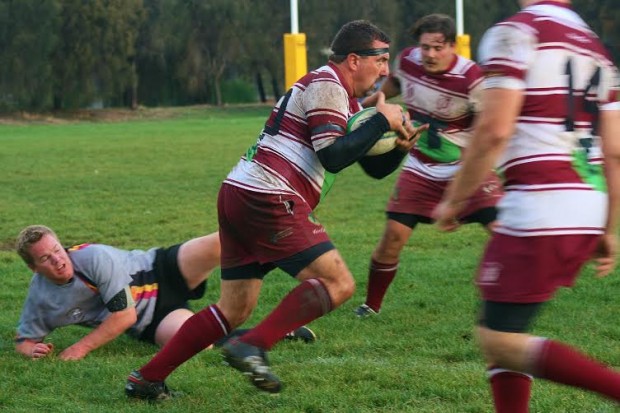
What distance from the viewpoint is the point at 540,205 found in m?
3.61

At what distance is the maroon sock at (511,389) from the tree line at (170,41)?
154 ft

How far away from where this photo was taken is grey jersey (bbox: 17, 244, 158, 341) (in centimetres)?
598

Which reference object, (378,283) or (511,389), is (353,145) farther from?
(378,283)

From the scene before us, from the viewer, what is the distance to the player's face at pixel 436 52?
686cm

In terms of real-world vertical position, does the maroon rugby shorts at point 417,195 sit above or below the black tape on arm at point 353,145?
below

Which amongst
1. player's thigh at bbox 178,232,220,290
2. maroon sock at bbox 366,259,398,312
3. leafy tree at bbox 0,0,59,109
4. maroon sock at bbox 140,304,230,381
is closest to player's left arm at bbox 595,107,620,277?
maroon sock at bbox 140,304,230,381

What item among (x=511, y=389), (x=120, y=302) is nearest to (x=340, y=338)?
(x=120, y=302)

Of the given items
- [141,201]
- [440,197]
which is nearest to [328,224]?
[141,201]

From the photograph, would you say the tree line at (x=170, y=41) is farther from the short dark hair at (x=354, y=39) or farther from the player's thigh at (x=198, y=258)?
the short dark hair at (x=354, y=39)

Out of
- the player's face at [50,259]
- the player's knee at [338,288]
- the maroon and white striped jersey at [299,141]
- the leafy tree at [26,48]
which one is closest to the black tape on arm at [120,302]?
the player's face at [50,259]

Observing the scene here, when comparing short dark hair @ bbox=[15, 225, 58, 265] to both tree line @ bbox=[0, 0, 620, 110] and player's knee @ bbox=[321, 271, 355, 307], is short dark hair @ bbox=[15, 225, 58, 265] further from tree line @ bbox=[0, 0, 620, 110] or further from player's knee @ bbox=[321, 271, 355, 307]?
tree line @ bbox=[0, 0, 620, 110]

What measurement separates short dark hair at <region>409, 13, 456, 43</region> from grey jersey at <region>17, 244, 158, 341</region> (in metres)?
2.39

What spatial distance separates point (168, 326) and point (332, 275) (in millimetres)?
1791

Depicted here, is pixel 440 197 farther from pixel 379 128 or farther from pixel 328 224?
pixel 328 224
